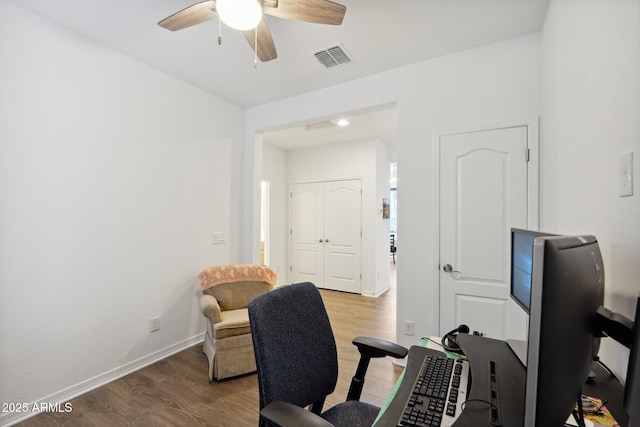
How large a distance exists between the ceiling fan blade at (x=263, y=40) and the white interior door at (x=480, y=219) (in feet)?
5.22

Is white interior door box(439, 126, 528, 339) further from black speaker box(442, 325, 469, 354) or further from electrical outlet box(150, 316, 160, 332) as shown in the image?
electrical outlet box(150, 316, 160, 332)

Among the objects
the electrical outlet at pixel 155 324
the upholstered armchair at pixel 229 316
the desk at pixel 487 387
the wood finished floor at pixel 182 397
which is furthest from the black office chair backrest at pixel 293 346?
the electrical outlet at pixel 155 324

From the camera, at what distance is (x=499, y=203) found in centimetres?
220

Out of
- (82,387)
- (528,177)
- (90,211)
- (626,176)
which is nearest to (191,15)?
(90,211)

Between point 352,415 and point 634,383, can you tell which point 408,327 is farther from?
point 634,383

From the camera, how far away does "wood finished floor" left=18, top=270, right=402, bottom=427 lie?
1868mm

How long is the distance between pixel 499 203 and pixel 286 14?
206 centimetres

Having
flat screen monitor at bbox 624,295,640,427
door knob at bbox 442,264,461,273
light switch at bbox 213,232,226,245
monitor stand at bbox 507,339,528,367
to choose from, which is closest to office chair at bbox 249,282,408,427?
monitor stand at bbox 507,339,528,367

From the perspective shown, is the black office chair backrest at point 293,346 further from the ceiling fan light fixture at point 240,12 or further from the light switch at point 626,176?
the ceiling fan light fixture at point 240,12

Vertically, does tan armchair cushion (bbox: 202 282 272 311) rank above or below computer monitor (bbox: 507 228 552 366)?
below

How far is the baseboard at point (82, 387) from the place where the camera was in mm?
1844

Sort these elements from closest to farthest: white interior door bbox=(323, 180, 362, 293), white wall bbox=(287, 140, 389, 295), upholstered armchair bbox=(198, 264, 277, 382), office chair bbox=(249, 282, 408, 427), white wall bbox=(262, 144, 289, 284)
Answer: office chair bbox=(249, 282, 408, 427) → upholstered armchair bbox=(198, 264, 277, 382) → white wall bbox=(287, 140, 389, 295) → white interior door bbox=(323, 180, 362, 293) → white wall bbox=(262, 144, 289, 284)

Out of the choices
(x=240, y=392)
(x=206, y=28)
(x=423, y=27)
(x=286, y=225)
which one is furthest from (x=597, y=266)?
(x=286, y=225)

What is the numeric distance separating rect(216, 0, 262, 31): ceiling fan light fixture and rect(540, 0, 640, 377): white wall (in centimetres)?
151
